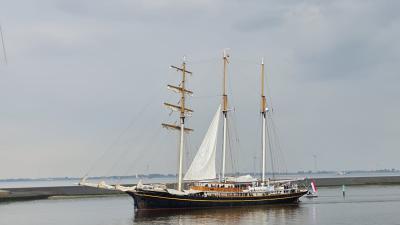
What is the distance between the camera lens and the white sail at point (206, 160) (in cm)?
7681

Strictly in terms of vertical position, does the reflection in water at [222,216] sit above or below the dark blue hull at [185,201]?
below

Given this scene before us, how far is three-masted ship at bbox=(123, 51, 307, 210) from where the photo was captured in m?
71.6

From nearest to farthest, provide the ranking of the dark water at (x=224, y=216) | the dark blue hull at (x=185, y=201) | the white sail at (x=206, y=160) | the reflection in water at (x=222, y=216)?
the dark water at (x=224, y=216) → the reflection in water at (x=222, y=216) → the dark blue hull at (x=185, y=201) → the white sail at (x=206, y=160)

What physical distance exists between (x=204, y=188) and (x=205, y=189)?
8.1 inches

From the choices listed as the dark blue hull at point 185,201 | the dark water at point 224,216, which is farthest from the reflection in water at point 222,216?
the dark blue hull at point 185,201

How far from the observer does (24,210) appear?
77.5 metres

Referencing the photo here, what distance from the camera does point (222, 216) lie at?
63625 millimetres

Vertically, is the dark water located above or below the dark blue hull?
below

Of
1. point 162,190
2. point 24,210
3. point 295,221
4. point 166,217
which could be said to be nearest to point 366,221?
point 295,221

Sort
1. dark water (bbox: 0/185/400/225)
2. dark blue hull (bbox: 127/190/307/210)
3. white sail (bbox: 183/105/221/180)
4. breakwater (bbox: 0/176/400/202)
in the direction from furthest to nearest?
breakwater (bbox: 0/176/400/202) → white sail (bbox: 183/105/221/180) → dark blue hull (bbox: 127/190/307/210) → dark water (bbox: 0/185/400/225)

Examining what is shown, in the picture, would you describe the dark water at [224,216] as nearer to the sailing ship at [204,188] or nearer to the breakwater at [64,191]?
the sailing ship at [204,188]

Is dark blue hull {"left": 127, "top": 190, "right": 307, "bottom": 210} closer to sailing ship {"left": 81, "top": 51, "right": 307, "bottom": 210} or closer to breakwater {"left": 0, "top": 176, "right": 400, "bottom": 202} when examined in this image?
sailing ship {"left": 81, "top": 51, "right": 307, "bottom": 210}

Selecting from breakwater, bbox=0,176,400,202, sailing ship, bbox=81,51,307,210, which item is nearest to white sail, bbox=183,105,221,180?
sailing ship, bbox=81,51,307,210

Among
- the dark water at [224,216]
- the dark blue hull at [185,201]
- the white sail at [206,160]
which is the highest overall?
the white sail at [206,160]
